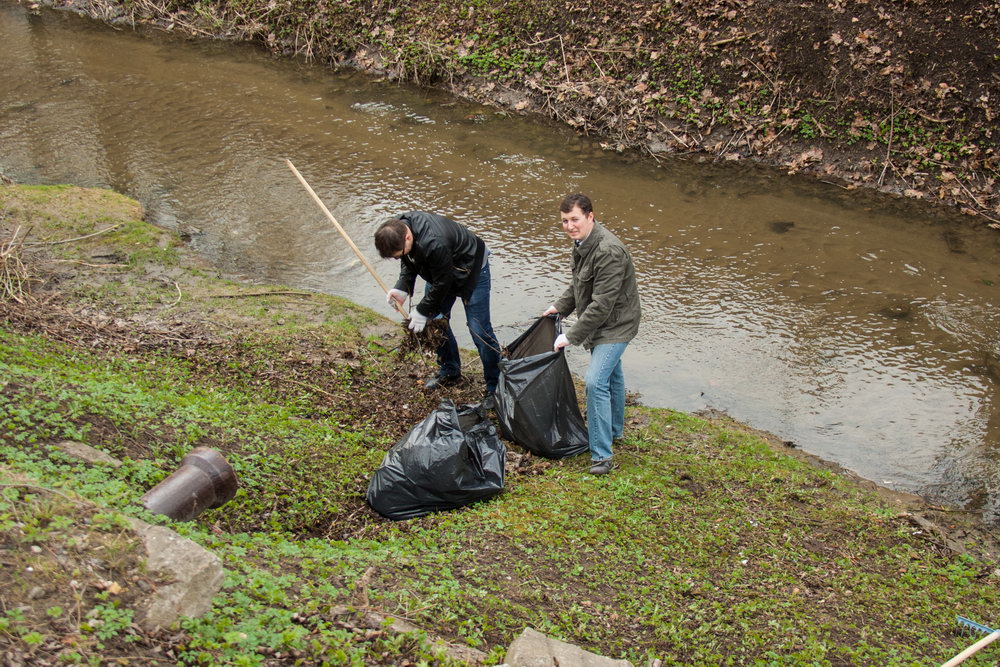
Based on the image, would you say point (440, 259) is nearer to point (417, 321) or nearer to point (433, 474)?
point (417, 321)

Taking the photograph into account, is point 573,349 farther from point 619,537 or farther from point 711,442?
point 619,537

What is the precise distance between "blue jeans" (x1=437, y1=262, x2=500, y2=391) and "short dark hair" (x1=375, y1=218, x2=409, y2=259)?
0.74 metres

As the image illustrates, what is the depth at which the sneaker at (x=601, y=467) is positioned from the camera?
5.16m

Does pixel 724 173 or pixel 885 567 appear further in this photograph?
pixel 724 173

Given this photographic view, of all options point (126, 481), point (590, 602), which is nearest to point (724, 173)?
point (590, 602)

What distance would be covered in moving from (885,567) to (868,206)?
19.8 feet

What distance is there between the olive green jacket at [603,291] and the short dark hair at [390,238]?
114 cm

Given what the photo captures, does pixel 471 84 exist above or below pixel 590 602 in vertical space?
above

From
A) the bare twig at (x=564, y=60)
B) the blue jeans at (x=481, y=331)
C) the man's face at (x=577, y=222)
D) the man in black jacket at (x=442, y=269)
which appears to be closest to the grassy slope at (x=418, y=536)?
the blue jeans at (x=481, y=331)

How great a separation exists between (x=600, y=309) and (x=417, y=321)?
4.77ft

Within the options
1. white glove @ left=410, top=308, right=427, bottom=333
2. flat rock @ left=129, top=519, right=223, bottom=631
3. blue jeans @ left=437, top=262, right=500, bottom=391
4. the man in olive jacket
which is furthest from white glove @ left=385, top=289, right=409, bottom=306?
flat rock @ left=129, top=519, right=223, bottom=631

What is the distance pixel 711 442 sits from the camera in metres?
5.84

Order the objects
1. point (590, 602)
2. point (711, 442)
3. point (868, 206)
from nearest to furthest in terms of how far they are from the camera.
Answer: point (590, 602) < point (711, 442) < point (868, 206)

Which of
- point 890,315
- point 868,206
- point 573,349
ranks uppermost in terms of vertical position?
point 868,206
